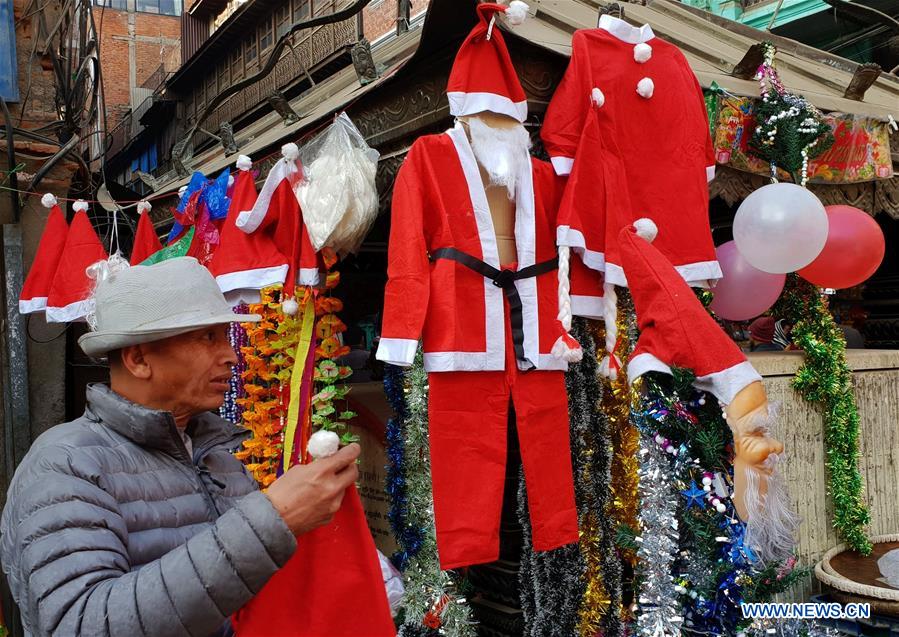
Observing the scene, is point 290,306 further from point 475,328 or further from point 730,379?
point 730,379

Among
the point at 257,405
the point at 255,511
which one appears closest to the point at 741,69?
the point at 257,405

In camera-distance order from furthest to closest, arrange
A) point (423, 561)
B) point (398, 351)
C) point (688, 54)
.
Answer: point (688, 54) → point (423, 561) → point (398, 351)

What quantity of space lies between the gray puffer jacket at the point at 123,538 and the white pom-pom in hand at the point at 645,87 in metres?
2.51

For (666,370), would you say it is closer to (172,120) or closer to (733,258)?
(733,258)

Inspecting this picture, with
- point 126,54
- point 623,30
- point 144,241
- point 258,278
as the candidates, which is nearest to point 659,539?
point 623,30

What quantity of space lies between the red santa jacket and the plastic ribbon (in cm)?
111

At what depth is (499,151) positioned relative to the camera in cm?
296

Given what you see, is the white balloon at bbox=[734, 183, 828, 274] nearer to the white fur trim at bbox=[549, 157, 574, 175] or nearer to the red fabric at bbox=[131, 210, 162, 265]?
the white fur trim at bbox=[549, 157, 574, 175]

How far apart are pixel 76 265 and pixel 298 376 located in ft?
8.06

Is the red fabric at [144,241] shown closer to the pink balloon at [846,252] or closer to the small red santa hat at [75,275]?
the small red santa hat at [75,275]

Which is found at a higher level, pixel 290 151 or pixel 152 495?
pixel 290 151

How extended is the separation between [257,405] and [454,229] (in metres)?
1.94

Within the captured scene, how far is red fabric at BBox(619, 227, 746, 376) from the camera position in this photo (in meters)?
2.17

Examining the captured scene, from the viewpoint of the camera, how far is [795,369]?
11.7 feet
